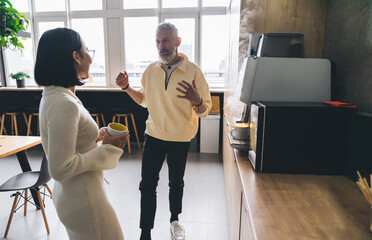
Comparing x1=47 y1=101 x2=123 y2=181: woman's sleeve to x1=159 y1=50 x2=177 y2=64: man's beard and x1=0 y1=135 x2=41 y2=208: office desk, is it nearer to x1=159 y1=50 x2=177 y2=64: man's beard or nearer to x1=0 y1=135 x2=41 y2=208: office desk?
x1=159 y1=50 x2=177 y2=64: man's beard

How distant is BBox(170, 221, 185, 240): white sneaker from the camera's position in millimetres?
1934

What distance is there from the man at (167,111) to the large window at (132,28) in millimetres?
3320

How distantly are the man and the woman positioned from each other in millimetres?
731

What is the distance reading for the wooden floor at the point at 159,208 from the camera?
6.77 feet

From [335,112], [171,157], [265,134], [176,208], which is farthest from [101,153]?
[176,208]

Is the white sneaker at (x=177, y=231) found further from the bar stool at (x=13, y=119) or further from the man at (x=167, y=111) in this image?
the bar stool at (x=13, y=119)

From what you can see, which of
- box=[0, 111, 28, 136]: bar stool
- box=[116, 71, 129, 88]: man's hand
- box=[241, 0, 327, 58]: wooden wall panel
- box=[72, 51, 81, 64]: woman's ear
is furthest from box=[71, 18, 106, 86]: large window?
box=[72, 51, 81, 64]: woman's ear

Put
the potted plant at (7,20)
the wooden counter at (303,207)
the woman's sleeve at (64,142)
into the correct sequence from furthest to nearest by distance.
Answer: the potted plant at (7,20)
the woman's sleeve at (64,142)
the wooden counter at (303,207)

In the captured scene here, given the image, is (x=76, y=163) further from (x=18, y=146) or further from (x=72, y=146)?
(x=18, y=146)

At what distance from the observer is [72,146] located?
0.90 m

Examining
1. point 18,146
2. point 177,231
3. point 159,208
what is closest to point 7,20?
point 18,146

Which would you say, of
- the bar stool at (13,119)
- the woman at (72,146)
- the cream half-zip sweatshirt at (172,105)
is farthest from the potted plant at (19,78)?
the woman at (72,146)

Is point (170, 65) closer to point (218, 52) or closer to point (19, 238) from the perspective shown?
point (19, 238)

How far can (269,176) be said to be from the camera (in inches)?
42.6
